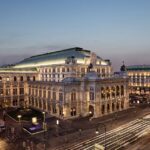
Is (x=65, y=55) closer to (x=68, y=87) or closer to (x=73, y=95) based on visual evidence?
(x=68, y=87)

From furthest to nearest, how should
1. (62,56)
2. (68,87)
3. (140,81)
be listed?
(140,81) < (62,56) < (68,87)

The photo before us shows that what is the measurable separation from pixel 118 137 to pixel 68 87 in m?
28.3

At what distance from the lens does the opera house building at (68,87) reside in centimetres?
7294

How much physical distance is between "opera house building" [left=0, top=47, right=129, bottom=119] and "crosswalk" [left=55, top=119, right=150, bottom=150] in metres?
16.4

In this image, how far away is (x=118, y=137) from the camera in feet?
165

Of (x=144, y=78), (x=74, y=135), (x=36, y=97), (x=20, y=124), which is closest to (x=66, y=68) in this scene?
(x=36, y=97)

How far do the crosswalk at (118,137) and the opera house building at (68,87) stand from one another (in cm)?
1637

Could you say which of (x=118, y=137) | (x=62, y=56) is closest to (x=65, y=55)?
(x=62, y=56)

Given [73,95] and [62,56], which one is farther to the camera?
[62,56]

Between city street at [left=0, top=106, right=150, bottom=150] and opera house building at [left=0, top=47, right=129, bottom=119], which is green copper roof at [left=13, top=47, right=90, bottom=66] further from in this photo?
city street at [left=0, top=106, right=150, bottom=150]

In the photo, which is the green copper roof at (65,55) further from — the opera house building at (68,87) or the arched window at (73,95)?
the arched window at (73,95)

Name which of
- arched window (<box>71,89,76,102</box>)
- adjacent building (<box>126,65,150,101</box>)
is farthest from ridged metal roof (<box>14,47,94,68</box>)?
adjacent building (<box>126,65,150,101</box>)

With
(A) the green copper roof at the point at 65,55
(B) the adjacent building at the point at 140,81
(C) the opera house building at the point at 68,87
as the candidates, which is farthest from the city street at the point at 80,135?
(B) the adjacent building at the point at 140,81

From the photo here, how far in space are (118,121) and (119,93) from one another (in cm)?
1891
